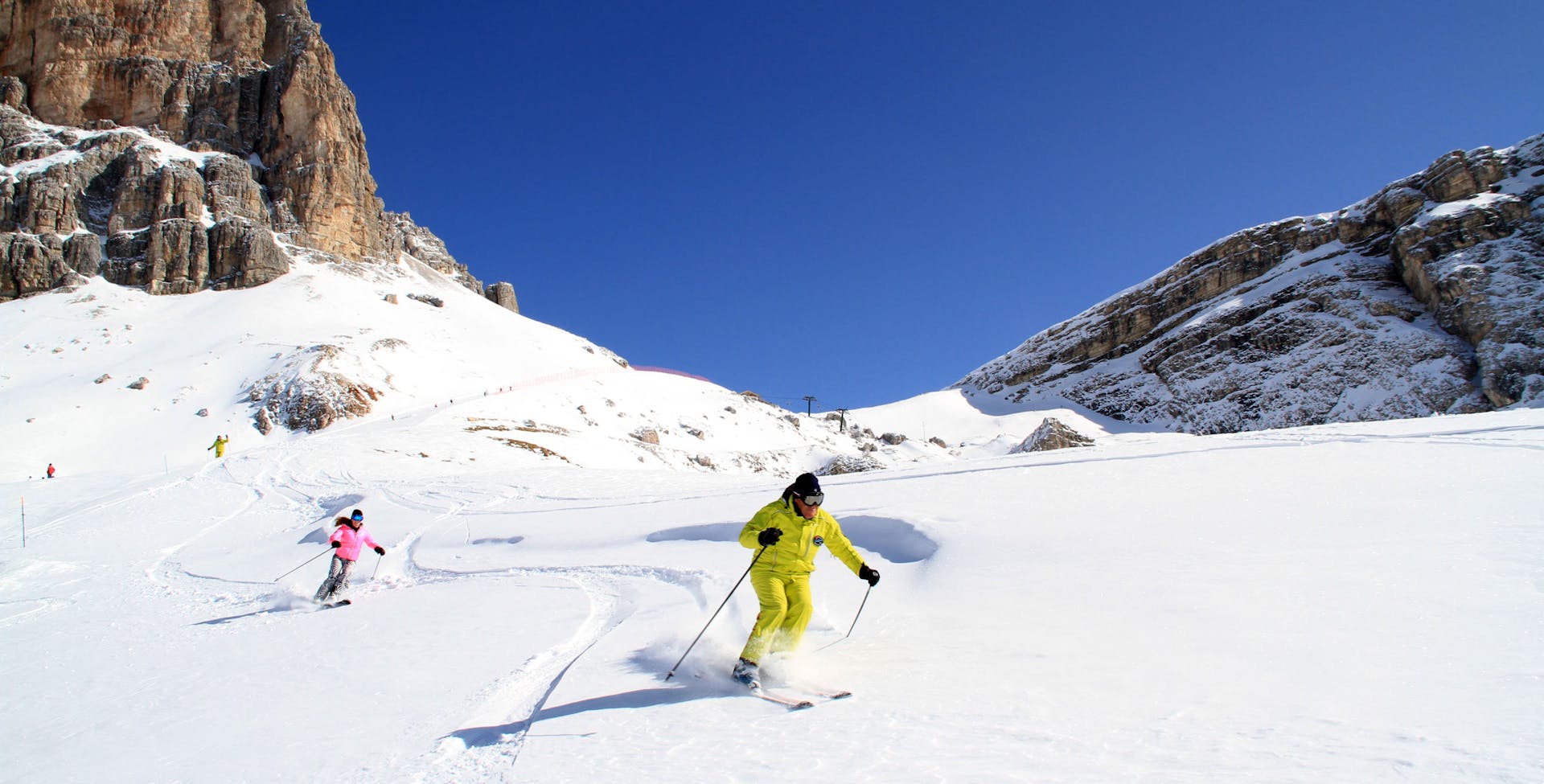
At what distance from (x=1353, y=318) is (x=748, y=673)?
239 feet

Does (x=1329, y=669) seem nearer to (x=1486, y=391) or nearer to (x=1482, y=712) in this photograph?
(x=1482, y=712)

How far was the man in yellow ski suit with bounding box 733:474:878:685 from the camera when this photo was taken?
5062 millimetres

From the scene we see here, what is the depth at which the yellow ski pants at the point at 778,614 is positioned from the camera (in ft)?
16.5

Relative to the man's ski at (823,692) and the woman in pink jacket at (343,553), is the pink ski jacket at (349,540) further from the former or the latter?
the man's ski at (823,692)

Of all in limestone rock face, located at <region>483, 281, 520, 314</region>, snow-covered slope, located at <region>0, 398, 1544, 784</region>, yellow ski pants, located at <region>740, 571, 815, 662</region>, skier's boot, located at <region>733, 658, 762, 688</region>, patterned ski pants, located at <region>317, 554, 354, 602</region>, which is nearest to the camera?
snow-covered slope, located at <region>0, 398, 1544, 784</region>

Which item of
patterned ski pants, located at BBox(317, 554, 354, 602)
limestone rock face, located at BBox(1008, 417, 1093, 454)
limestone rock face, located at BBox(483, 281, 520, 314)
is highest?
limestone rock face, located at BBox(483, 281, 520, 314)

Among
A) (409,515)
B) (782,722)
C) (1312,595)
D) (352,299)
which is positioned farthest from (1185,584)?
(352,299)

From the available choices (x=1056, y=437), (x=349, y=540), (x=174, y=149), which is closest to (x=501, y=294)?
(x=174, y=149)

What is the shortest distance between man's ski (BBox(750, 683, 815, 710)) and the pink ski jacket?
287 inches

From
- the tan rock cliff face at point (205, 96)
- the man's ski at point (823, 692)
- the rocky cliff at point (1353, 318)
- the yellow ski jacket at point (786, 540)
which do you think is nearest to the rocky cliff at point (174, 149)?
the tan rock cliff face at point (205, 96)

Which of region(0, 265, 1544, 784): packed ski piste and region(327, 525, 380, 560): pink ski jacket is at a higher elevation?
region(327, 525, 380, 560): pink ski jacket

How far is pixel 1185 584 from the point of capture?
5559 mm

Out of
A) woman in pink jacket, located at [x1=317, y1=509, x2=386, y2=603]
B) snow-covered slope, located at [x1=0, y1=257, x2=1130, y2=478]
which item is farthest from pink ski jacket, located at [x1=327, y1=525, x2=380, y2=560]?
snow-covered slope, located at [x1=0, y1=257, x2=1130, y2=478]

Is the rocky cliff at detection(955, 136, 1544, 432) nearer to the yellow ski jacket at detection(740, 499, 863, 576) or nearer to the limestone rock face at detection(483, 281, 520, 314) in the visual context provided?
the yellow ski jacket at detection(740, 499, 863, 576)
